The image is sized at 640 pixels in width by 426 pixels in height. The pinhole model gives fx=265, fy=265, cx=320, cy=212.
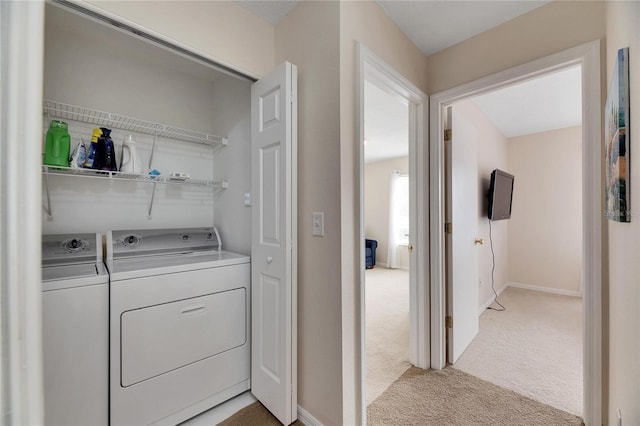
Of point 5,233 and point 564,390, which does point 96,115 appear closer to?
point 5,233

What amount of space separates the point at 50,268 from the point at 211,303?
835 millimetres

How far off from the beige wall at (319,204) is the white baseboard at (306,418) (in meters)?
0.02

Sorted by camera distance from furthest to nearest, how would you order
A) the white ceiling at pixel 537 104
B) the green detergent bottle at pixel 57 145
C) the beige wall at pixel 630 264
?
1. the white ceiling at pixel 537 104
2. the green detergent bottle at pixel 57 145
3. the beige wall at pixel 630 264

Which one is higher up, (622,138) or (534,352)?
(622,138)

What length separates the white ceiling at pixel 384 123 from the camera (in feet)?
9.31

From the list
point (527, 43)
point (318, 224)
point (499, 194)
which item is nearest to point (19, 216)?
point (318, 224)

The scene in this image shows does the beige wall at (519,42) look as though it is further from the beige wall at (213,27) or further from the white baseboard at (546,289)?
the white baseboard at (546,289)

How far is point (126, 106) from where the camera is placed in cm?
199

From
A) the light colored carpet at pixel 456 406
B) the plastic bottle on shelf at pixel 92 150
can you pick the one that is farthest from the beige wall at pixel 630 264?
the plastic bottle on shelf at pixel 92 150

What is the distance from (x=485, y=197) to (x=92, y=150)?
4086 millimetres

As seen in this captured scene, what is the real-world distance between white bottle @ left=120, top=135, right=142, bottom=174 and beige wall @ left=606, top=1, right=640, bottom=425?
2.38m

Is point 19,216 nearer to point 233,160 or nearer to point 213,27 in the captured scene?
point 213,27

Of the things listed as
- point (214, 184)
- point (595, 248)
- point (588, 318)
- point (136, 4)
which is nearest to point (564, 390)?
point (588, 318)

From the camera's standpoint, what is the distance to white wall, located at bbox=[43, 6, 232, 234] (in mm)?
1723
